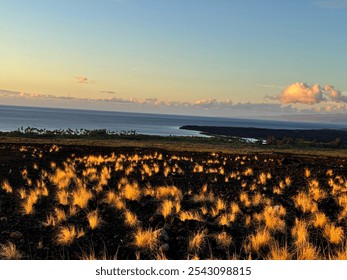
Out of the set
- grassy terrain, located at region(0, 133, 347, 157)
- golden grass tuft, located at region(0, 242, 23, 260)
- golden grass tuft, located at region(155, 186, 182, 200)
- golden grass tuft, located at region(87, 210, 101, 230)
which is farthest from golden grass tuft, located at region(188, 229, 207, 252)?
grassy terrain, located at region(0, 133, 347, 157)

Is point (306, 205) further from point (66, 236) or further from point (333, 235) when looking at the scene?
point (66, 236)

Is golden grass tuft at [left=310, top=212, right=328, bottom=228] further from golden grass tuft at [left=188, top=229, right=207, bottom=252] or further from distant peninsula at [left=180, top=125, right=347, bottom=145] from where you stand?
distant peninsula at [left=180, top=125, right=347, bottom=145]

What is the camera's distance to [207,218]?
30.9ft

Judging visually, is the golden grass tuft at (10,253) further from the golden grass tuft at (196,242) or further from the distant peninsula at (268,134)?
the distant peninsula at (268,134)

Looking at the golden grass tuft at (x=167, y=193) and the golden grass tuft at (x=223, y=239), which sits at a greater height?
the golden grass tuft at (x=223, y=239)

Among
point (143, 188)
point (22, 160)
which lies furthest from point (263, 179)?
point (22, 160)

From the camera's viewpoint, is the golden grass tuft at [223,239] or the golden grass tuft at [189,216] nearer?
the golden grass tuft at [223,239]

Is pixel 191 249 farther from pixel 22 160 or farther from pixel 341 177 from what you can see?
pixel 22 160

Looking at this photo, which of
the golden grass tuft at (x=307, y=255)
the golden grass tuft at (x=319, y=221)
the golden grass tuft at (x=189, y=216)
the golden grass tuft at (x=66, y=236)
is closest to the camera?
the golden grass tuft at (x=307, y=255)

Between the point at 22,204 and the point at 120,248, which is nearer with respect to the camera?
the point at 120,248

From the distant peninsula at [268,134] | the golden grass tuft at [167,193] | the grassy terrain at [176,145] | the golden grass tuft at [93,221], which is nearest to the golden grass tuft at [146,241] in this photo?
the golden grass tuft at [93,221]

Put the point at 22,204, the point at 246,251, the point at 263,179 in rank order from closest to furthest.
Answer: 1. the point at 246,251
2. the point at 22,204
3. the point at 263,179

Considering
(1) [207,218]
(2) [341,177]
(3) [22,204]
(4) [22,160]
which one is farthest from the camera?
(4) [22,160]
